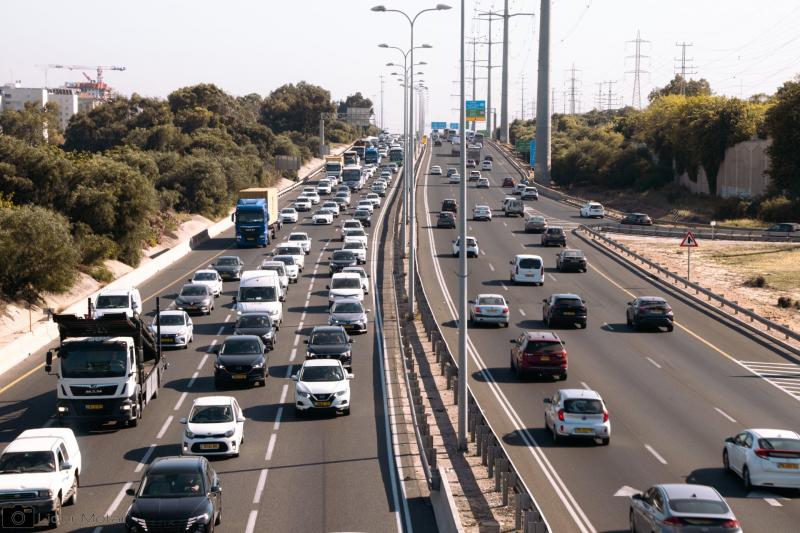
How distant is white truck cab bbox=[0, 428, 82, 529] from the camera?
1973cm

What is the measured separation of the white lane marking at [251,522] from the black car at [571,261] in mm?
44196

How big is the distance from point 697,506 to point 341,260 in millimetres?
43509

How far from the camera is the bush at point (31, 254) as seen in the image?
49.8m

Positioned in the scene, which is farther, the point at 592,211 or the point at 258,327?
the point at 592,211

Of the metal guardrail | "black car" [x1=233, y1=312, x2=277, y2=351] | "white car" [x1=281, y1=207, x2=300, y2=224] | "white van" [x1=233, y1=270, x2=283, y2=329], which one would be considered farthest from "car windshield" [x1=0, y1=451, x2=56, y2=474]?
"white car" [x1=281, y1=207, x2=300, y2=224]

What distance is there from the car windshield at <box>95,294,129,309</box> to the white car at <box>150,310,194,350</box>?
327 cm

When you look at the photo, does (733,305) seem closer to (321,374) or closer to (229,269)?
(321,374)

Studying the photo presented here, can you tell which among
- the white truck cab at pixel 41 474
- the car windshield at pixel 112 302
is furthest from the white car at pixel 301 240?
the white truck cab at pixel 41 474

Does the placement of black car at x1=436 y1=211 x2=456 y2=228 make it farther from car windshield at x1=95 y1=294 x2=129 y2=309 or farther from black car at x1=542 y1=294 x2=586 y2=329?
A: car windshield at x1=95 y1=294 x2=129 y2=309

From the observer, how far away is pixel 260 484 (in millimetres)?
23266

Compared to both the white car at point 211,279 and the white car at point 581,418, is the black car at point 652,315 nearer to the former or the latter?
the white car at point 581,418

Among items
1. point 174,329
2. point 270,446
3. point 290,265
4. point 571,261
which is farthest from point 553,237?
point 270,446

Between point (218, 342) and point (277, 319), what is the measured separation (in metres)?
3.27

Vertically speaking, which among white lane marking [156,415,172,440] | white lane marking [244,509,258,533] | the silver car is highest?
the silver car
